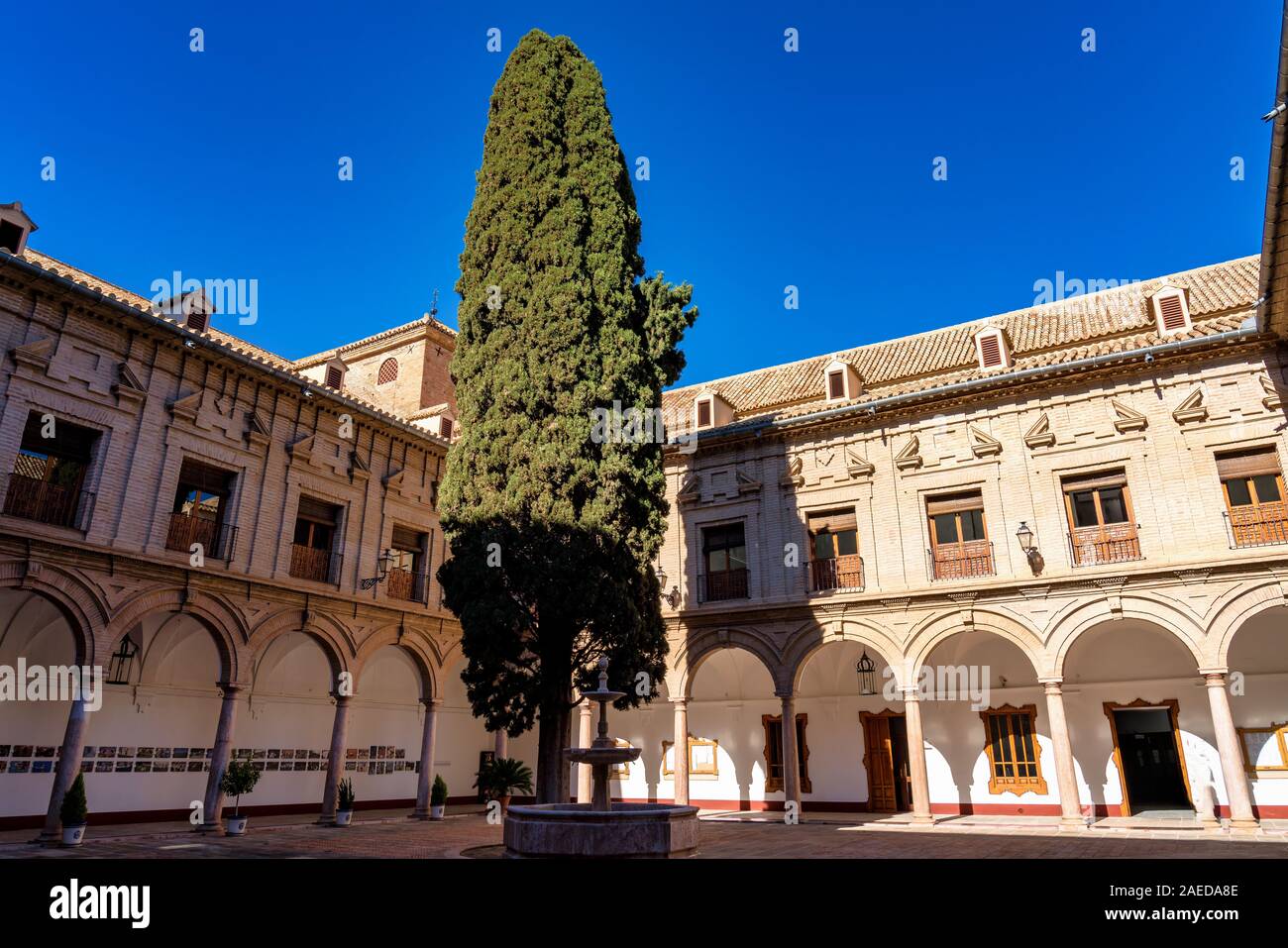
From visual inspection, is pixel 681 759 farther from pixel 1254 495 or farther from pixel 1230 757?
pixel 1254 495

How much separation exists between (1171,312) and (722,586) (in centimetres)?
1015

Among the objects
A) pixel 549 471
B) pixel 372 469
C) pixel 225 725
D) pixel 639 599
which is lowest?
pixel 225 725

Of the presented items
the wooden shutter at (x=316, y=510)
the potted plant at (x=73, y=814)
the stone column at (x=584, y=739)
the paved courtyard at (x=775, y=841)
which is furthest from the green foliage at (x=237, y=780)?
the stone column at (x=584, y=739)

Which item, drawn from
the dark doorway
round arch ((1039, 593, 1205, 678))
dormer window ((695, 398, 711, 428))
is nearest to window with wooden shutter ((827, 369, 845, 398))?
dormer window ((695, 398, 711, 428))

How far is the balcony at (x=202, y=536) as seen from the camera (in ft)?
42.7

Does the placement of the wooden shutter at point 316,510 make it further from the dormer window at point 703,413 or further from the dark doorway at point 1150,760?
the dark doorway at point 1150,760

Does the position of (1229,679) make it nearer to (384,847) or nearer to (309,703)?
(384,847)

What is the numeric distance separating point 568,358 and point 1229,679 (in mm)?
12783

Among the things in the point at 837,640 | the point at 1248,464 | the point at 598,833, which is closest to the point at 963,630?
the point at 837,640

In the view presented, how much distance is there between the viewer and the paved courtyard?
9984mm

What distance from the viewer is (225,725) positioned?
1320 centimetres

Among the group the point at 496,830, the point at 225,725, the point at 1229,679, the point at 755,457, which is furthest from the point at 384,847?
the point at 1229,679

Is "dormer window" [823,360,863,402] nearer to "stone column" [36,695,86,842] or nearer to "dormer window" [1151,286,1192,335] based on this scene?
"dormer window" [1151,286,1192,335]
